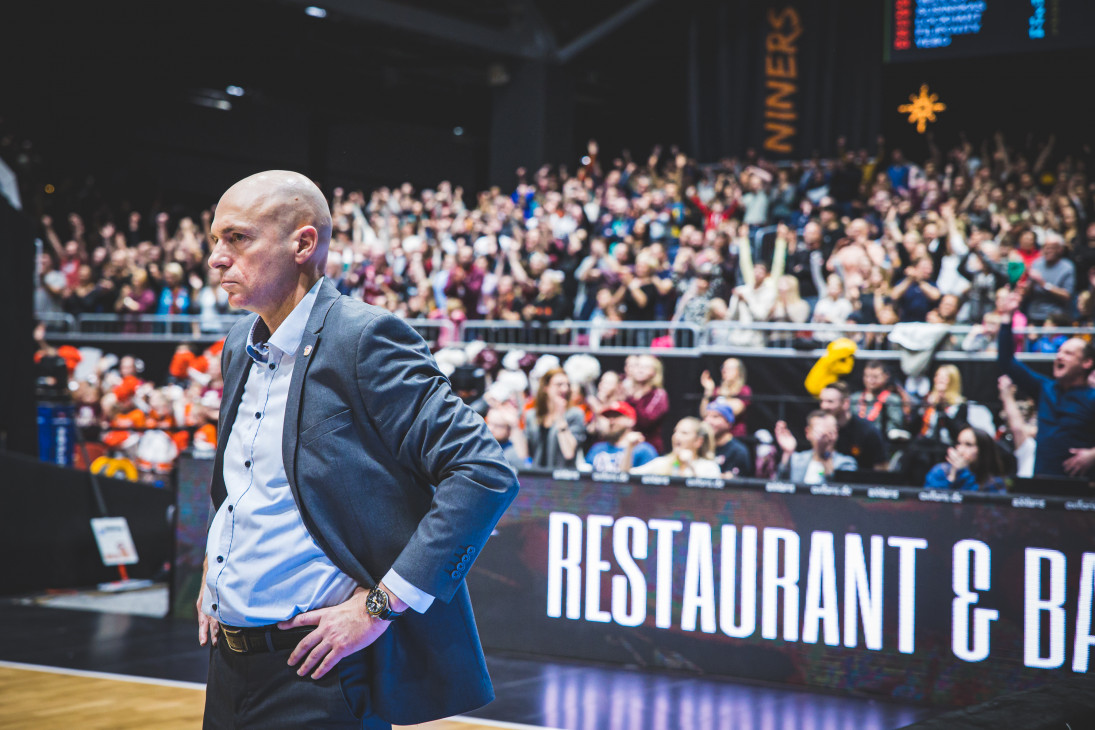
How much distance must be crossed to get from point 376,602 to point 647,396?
7301 millimetres

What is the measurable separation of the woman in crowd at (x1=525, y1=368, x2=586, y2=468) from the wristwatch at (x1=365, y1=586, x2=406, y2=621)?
20.4 feet

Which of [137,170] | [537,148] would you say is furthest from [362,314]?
[137,170]

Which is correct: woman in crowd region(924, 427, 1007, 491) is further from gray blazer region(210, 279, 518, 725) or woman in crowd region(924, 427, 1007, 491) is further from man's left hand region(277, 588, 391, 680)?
man's left hand region(277, 588, 391, 680)

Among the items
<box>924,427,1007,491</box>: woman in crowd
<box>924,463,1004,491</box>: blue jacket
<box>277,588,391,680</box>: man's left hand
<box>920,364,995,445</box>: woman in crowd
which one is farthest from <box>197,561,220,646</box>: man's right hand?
<box>920,364,995,445</box>: woman in crowd

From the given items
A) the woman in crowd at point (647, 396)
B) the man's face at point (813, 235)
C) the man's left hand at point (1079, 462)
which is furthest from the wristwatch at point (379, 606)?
the man's face at point (813, 235)

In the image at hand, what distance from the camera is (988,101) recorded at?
16.7 meters

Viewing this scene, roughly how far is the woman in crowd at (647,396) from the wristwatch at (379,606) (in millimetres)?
7209

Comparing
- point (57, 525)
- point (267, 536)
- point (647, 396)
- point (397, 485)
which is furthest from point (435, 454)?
point (57, 525)

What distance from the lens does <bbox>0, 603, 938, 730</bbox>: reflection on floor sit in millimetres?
5266

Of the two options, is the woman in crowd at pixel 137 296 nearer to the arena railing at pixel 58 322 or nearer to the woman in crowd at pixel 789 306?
the arena railing at pixel 58 322

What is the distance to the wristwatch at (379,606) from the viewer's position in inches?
82.6

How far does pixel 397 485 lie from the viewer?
87.0 inches

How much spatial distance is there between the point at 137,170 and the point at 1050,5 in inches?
725

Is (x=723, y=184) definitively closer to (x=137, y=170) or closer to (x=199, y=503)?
(x=199, y=503)
